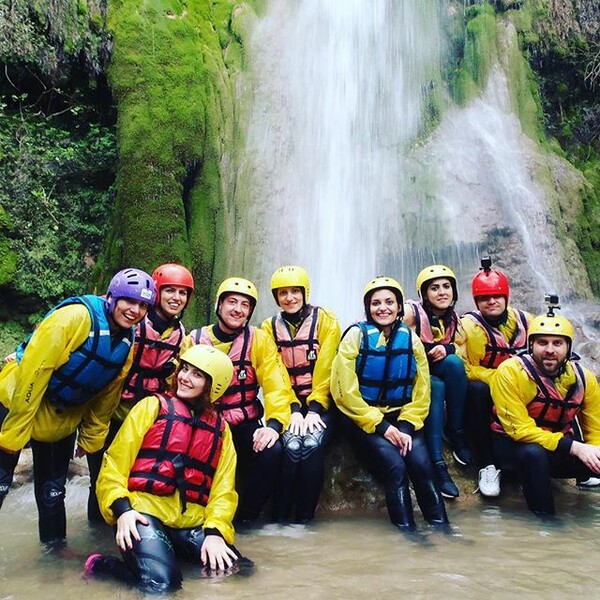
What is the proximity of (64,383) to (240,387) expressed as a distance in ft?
4.30

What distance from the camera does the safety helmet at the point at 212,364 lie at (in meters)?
3.69

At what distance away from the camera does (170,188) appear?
9.88 metres

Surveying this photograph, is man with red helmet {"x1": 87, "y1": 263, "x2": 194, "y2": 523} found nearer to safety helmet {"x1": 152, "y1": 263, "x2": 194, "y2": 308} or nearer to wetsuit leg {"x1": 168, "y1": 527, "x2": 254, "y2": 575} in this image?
safety helmet {"x1": 152, "y1": 263, "x2": 194, "y2": 308}

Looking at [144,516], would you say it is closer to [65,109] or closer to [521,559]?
[521,559]

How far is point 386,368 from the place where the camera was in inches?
181

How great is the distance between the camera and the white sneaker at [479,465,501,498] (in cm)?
489

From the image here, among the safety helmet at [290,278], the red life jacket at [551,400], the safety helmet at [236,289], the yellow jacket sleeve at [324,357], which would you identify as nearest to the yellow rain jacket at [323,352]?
the yellow jacket sleeve at [324,357]

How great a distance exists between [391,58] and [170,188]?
5898 mm

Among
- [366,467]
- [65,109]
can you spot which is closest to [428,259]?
[366,467]

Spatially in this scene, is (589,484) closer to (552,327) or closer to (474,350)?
(474,350)

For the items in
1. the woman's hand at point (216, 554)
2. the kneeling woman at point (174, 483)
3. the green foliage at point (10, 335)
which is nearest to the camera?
the kneeling woman at point (174, 483)

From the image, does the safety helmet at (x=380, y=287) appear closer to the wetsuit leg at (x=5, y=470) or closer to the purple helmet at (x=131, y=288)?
the purple helmet at (x=131, y=288)

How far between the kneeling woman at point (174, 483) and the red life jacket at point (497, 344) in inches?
103

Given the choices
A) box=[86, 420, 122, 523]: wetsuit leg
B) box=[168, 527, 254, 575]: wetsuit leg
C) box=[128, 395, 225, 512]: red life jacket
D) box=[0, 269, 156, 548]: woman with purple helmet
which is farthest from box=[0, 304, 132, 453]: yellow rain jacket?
box=[168, 527, 254, 575]: wetsuit leg
